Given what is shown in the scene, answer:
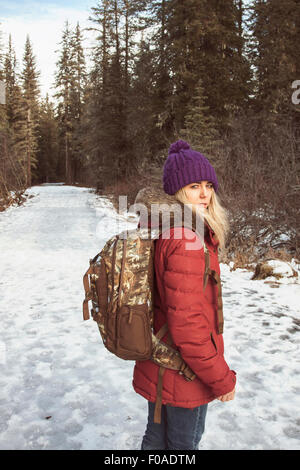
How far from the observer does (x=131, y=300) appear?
157 centimetres

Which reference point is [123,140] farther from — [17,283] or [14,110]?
[14,110]

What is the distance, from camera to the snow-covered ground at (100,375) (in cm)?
265

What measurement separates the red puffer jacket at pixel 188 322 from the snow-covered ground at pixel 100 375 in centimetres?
116

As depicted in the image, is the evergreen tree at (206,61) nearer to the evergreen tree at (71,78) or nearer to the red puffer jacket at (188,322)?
the red puffer jacket at (188,322)

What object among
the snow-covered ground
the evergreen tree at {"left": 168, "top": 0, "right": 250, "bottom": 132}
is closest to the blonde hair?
the snow-covered ground

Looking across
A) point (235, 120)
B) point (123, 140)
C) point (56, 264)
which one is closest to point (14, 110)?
point (123, 140)

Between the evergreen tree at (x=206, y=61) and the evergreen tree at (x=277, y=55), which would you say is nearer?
the evergreen tree at (x=277, y=55)

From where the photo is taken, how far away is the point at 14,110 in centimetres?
4591

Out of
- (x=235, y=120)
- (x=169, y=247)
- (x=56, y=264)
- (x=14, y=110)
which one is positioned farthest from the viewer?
(x=14, y=110)

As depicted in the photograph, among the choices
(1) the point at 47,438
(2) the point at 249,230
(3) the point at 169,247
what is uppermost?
(3) the point at 169,247

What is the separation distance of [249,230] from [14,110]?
145 feet

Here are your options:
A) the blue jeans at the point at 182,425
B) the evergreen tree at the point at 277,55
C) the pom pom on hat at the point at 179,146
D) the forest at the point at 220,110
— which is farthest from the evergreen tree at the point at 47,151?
the blue jeans at the point at 182,425

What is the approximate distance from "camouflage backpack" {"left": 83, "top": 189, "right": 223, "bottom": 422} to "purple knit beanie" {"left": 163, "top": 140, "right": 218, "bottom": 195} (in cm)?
30

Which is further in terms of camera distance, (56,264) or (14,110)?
(14,110)
